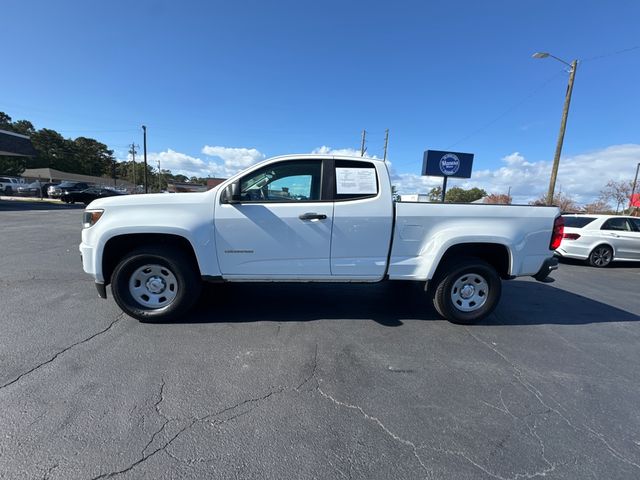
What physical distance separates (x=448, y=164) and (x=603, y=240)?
523 inches

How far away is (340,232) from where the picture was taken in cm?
365

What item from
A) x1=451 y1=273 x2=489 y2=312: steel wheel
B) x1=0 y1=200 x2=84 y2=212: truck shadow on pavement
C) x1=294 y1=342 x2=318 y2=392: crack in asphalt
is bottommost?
x1=0 y1=200 x2=84 y2=212: truck shadow on pavement

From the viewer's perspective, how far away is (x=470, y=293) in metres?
4.04

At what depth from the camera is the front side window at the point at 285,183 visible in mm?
3689

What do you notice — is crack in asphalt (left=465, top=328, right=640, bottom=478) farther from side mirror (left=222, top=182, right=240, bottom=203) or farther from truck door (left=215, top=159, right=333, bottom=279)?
side mirror (left=222, top=182, right=240, bottom=203)

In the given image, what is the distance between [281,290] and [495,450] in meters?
3.59

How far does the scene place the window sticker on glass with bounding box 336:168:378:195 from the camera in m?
3.72

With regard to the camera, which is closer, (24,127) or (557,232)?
(557,232)

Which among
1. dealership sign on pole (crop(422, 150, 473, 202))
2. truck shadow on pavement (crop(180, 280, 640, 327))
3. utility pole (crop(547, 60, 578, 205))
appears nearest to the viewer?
truck shadow on pavement (crop(180, 280, 640, 327))

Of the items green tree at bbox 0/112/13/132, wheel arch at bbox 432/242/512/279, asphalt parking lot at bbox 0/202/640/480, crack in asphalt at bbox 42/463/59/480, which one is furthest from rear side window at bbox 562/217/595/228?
green tree at bbox 0/112/13/132

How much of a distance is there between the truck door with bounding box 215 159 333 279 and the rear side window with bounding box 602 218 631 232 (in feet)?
30.5

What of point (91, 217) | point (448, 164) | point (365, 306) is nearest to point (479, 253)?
point (365, 306)

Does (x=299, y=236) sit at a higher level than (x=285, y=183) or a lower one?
lower

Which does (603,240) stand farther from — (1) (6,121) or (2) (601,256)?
(1) (6,121)
